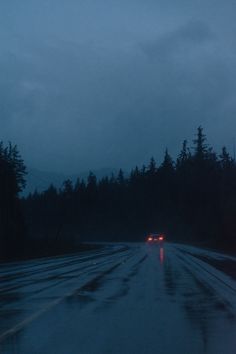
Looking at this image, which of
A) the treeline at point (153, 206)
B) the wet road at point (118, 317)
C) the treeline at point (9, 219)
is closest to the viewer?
the wet road at point (118, 317)

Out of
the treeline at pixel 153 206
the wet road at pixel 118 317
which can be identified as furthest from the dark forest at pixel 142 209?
the wet road at pixel 118 317

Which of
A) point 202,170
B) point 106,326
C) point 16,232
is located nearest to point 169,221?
point 202,170

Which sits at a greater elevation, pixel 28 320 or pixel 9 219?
pixel 9 219

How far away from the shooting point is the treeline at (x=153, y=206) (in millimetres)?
130625

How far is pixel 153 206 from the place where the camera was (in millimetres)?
177625

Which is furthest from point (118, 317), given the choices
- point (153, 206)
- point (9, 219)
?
point (153, 206)

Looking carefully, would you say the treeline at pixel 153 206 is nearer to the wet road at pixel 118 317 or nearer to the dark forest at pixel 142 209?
the dark forest at pixel 142 209

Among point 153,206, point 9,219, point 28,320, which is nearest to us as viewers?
point 28,320

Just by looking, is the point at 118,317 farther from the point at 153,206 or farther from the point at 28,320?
the point at 153,206

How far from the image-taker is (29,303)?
71.6ft

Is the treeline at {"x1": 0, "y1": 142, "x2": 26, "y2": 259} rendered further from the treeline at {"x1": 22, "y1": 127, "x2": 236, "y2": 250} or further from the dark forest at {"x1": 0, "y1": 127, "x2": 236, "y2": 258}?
the treeline at {"x1": 22, "y1": 127, "x2": 236, "y2": 250}

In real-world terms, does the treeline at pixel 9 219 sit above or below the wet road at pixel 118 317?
above

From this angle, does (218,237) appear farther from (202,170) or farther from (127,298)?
(127,298)

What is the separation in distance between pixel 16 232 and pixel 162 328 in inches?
2524
